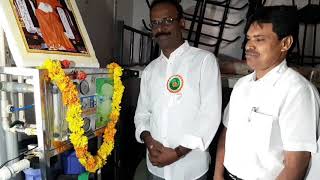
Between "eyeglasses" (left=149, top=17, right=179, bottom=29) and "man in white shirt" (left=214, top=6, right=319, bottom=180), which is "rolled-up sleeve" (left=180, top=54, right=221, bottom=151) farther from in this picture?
"eyeglasses" (left=149, top=17, right=179, bottom=29)

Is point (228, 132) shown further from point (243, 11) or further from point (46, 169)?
point (243, 11)

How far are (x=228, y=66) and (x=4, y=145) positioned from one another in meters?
1.50

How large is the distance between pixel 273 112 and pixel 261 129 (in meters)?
0.08

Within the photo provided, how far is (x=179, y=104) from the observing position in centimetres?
130

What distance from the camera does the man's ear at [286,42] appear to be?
0.96 metres

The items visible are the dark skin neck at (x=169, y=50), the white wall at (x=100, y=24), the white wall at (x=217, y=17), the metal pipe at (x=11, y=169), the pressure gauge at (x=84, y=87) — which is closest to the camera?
the metal pipe at (x=11, y=169)

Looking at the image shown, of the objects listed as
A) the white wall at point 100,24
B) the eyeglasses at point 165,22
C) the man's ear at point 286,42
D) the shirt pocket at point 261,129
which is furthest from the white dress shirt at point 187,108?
the white wall at point 100,24

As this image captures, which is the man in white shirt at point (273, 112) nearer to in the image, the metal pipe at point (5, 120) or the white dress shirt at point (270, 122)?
the white dress shirt at point (270, 122)

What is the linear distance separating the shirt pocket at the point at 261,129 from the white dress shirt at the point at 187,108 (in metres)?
0.26

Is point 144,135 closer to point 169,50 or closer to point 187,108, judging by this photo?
point 187,108

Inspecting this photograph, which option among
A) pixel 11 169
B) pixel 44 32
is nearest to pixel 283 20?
pixel 44 32

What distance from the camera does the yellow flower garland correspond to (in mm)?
930

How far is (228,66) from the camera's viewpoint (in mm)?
1934

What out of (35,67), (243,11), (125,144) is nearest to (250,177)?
(35,67)
